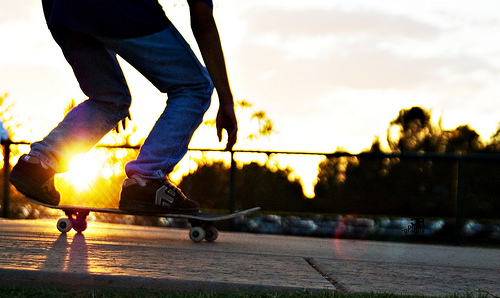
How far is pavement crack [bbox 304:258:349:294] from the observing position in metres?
1.99

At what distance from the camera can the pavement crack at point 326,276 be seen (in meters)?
1.99

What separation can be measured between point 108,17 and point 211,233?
62.2 inches

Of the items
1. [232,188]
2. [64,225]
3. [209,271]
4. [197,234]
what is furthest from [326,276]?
[232,188]

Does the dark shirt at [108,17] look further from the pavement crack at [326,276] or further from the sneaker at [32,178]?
the pavement crack at [326,276]

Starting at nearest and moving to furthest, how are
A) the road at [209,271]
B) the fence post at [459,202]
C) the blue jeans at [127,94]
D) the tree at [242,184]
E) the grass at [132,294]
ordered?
the grass at [132,294] → the road at [209,271] → the blue jeans at [127,94] → the fence post at [459,202] → the tree at [242,184]

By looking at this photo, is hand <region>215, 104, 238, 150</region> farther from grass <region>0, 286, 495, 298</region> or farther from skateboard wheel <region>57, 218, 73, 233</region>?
skateboard wheel <region>57, 218, 73, 233</region>

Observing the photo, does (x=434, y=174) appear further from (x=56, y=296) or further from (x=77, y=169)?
(x=56, y=296)

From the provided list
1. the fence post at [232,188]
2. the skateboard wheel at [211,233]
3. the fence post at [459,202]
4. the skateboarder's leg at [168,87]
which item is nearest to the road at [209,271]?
the skateboarder's leg at [168,87]

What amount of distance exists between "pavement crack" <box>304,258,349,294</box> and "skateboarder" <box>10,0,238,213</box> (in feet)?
2.35

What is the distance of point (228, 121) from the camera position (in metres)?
2.87

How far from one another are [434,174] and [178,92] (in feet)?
132

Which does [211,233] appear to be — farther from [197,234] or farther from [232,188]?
[232,188]

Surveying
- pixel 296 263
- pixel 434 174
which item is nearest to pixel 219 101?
pixel 296 263

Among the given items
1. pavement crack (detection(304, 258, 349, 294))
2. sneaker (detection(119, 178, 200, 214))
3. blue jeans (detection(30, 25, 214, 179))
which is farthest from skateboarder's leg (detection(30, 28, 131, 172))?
pavement crack (detection(304, 258, 349, 294))
